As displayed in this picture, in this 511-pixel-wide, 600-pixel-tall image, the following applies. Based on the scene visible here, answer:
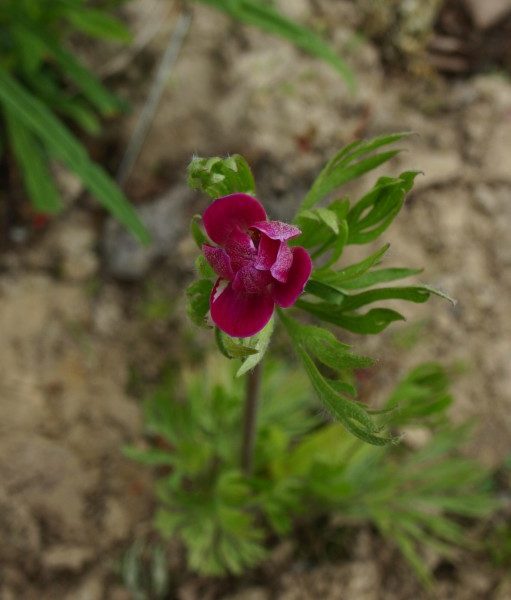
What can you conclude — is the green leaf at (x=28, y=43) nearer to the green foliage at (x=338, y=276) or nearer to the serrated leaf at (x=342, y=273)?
the green foliage at (x=338, y=276)

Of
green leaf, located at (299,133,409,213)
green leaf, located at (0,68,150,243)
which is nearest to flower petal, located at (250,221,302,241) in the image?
green leaf, located at (299,133,409,213)

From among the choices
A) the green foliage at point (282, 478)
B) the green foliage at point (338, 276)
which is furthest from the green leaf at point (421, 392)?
the green foliage at point (338, 276)

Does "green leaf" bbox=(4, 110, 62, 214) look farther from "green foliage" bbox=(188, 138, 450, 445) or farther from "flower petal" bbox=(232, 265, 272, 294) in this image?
"flower petal" bbox=(232, 265, 272, 294)

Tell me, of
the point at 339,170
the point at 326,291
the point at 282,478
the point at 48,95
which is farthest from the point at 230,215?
the point at 48,95

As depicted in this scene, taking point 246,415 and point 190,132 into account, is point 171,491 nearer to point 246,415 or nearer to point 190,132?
point 246,415

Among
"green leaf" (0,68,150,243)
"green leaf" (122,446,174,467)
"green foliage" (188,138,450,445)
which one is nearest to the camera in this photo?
"green foliage" (188,138,450,445)

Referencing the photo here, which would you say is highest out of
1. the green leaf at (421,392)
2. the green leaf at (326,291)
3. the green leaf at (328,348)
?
the green leaf at (326,291)

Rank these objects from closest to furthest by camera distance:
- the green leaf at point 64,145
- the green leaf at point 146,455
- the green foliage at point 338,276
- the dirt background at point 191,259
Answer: the green foliage at point 338,276, the green leaf at point 146,455, the green leaf at point 64,145, the dirt background at point 191,259
